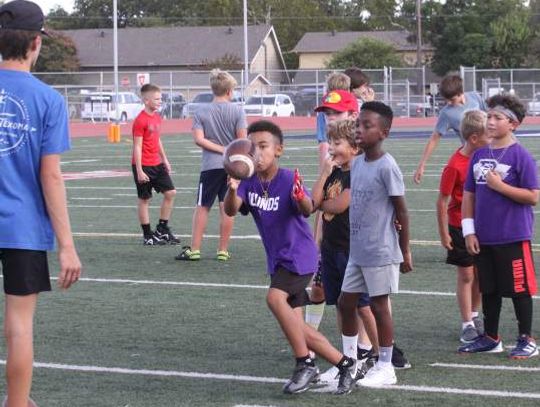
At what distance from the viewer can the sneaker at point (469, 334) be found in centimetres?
763

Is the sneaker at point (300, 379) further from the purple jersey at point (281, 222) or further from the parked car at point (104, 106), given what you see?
the parked car at point (104, 106)

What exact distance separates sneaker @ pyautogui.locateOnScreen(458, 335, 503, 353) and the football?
2.10 meters

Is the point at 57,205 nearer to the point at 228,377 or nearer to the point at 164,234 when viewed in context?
the point at 228,377

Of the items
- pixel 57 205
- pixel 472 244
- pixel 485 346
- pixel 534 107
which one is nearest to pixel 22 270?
pixel 57 205

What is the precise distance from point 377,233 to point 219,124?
5229 millimetres

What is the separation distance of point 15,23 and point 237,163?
1.42 meters

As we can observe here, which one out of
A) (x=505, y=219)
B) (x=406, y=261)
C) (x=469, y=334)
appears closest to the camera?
(x=406, y=261)

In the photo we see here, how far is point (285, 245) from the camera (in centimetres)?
641

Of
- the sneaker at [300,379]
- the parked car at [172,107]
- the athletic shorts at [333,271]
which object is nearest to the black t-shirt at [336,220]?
the athletic shorts at [333,271]

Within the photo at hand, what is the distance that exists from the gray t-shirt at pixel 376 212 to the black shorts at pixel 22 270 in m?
2.00

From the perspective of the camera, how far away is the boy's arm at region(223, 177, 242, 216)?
6273 mm

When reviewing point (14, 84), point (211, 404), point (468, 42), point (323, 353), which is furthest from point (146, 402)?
point (468, 42)

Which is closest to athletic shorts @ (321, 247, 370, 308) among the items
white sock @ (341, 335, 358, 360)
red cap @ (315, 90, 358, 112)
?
white sock @ (341, 335, 358, 360)

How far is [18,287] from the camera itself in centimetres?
519
